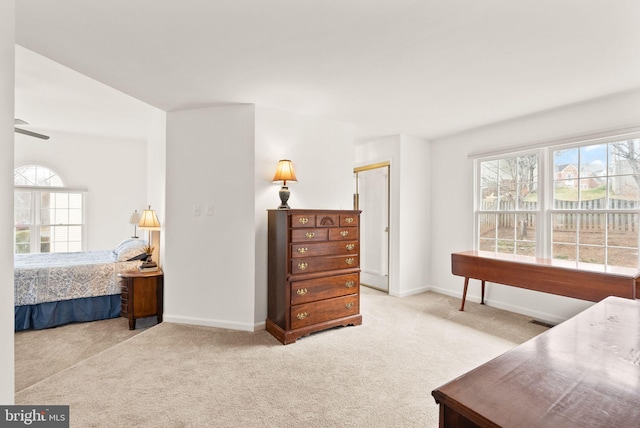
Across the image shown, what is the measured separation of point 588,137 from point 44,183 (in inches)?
302

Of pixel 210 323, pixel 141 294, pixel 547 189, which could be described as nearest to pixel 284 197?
pixel 210 323

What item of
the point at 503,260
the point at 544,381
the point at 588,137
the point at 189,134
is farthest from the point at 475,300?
the point at 189,134

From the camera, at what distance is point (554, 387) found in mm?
792

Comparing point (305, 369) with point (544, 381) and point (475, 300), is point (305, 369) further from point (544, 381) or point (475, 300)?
point (475, 300)

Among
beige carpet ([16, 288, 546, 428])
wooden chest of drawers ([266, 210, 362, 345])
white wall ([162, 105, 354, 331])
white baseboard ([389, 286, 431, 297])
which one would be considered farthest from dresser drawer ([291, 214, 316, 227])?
white baseboard ([389, 286, 431, 297])

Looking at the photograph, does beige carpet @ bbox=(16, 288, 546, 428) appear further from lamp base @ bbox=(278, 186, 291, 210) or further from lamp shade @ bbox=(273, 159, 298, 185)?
lamp shade @ bbox=(273, 159, 298, 185)

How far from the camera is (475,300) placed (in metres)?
3.92

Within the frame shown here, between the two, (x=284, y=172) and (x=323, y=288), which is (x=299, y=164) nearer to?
(x=284, y=172)

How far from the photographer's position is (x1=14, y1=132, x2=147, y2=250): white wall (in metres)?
5.07

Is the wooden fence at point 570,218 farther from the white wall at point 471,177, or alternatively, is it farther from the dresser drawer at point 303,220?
the dresser drawer at point 303,220

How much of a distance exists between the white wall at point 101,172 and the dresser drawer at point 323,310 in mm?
4537

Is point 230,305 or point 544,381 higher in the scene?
point 544,381

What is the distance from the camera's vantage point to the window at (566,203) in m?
2.85

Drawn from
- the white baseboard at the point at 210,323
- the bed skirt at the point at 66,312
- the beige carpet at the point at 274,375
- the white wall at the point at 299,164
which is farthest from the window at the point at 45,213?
the white wall at the point at 299,164
